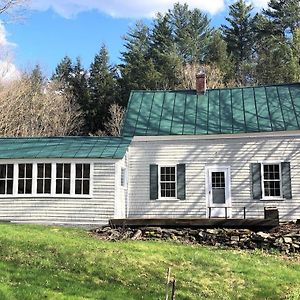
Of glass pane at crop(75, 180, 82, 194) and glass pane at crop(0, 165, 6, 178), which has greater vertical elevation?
glass pane at crop(0, 165, 6, 178)

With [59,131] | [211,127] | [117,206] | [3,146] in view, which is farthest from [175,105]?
[59,131]

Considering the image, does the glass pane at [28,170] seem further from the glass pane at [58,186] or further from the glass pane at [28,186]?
the glass pane at [58,186]

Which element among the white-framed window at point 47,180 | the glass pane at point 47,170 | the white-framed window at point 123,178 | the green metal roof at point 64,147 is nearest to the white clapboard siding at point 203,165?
the white-framed window at point 123,178

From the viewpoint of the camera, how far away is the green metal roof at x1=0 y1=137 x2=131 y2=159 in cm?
1700

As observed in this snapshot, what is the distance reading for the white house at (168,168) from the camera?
55.3 feet

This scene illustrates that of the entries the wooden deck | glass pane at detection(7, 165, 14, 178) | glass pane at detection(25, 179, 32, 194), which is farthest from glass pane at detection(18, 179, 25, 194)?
the wooden deck

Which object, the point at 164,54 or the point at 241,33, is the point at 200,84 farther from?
the point at 241,33

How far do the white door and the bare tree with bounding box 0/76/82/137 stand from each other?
2572 cm

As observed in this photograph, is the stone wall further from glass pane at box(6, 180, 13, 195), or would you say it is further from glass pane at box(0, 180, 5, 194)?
glass pane at box(0, 180, 5, 194)

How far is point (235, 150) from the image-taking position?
18.3 meters

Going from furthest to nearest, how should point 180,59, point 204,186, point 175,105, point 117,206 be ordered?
point 180,59 → point 175,105 → point 204,186 → point 117,206

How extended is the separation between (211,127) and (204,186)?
99.3 inches

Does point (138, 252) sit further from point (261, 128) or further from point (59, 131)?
point (59, 131)

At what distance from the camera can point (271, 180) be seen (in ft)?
58.6
